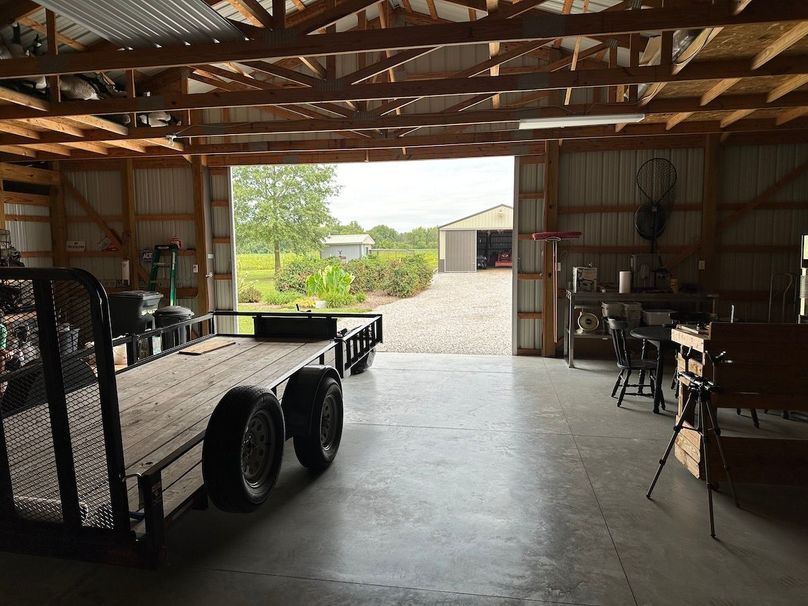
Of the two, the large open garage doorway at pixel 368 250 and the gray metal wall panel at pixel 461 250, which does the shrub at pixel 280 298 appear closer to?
the large open garage doorway at pixel 368 250

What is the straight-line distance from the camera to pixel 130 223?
30.8 feet

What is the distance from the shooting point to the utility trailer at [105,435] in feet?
6.68

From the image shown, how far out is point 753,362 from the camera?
3.71 metres

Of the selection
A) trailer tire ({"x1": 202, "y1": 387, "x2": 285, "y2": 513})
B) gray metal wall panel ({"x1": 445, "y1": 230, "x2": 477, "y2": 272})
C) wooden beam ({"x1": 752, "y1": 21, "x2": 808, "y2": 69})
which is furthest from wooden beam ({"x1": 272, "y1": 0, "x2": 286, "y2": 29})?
gray metal wall panel ({"x1": 445, "y1": 230, "x2": 477, "y2": 272})

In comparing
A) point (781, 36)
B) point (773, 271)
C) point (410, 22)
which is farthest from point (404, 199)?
point (781, 36)

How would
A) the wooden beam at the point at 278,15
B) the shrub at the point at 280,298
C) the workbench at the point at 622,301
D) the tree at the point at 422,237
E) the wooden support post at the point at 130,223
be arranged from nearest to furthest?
the wooden beam at the point at 278,15 < the workbench at the point at 622,301 < the wooden support post at the point at 130,223 < the shrub at the point at 280,298 < the tree at the point at 422,237

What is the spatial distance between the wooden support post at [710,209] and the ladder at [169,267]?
8.65 m

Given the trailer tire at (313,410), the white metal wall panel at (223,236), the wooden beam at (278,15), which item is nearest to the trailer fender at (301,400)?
the trailer tire at (313,410)

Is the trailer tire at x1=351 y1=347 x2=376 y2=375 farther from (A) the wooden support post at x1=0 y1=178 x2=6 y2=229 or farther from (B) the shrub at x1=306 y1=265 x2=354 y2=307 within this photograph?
(B) the shrub at x1=306 y1=265 x2=354 y2=307

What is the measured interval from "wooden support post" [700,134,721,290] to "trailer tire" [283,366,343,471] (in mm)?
6391

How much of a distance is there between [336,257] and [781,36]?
2021 centimetres

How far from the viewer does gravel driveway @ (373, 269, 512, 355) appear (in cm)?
1020

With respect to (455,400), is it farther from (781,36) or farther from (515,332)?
(781,36)

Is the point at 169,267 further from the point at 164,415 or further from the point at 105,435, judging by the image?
the point at 105,435
